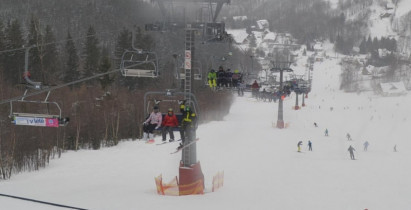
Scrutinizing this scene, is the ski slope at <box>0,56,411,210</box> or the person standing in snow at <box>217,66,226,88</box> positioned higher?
the person standing in snow at <box>217,66,226,88</box>

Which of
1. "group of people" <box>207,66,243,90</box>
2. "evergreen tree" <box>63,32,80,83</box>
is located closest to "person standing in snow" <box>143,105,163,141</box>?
"group of people" <box>207,66,243,90</box>

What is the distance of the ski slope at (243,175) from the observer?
19531 millimetres

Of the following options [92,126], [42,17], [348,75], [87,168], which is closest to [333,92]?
[348,75]

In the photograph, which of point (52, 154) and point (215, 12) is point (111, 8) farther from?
point (215, 12)

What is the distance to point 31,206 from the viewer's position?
17188mm

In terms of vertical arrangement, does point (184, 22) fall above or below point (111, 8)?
Result: below

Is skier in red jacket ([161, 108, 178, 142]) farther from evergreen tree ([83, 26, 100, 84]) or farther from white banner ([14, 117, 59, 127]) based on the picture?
evergreen tree ([83, 26, 100, 84])

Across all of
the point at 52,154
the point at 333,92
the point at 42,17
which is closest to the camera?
the point at 52,154

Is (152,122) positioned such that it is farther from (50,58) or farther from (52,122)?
(50,58)

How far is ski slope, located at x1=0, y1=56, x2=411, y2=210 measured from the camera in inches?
769

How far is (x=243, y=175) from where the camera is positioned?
26.9 m

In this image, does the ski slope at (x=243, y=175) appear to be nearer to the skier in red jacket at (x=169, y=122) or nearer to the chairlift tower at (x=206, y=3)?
the skier in red jacket at (x=169, y=122)

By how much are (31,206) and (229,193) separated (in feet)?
31.7

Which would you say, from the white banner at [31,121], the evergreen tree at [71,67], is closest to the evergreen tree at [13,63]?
the evergreen tree at [71,67]
